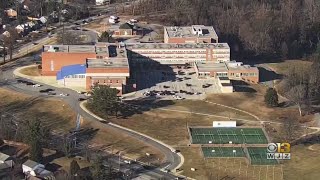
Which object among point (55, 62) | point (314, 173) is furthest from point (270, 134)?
point (55, 62)

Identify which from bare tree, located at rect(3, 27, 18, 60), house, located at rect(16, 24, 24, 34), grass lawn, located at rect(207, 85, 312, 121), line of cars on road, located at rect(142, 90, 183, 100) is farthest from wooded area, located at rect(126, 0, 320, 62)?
bare tree, located at rect(3, 27, 18, 60)

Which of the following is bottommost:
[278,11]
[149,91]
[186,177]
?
[186,177]

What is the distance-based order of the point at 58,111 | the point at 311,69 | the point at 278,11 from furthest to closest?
the point at 278,11 < the point at 311,69 < the point at 58,111

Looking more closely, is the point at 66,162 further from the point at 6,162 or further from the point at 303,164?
the point at 303,164

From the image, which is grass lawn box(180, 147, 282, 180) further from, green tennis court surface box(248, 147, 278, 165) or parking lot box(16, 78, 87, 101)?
parking lot box(16, 78, 87, 101)

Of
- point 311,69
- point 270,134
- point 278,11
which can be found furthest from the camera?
point 278,11

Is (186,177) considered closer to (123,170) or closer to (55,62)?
(123,170)
